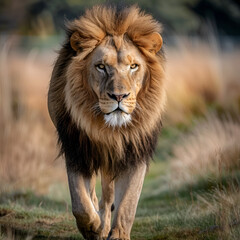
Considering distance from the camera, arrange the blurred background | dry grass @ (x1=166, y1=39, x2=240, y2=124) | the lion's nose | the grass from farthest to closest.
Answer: dry grass @ (x1=166, y1=39, x2=240, y2=124), the blurred background, the grass, the lion's nose

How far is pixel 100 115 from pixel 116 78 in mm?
382

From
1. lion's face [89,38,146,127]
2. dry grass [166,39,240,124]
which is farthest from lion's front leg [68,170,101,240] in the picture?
dry grass [166,39,240,124]

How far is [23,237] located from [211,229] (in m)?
1.63

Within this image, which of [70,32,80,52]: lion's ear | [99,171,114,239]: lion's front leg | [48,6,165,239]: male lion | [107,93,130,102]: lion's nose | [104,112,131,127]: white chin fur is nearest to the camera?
[107,93,130,102]: lion's nose

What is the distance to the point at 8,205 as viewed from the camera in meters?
7.72

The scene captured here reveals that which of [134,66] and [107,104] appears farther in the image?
[134,66]

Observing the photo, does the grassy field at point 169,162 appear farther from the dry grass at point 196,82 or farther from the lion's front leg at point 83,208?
the lion's front leg at point 83,208

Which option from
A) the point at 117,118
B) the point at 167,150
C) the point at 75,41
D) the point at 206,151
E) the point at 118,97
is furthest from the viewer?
the point at 167,150

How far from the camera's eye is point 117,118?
18.0 ft

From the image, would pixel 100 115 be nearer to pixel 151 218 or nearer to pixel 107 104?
pixel 107 104

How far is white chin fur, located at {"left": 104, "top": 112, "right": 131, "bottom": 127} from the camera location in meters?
5.47

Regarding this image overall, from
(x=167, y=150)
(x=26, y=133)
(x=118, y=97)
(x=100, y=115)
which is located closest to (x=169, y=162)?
(x=167, y=150)

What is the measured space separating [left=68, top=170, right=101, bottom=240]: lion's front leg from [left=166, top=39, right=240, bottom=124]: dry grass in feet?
29.7

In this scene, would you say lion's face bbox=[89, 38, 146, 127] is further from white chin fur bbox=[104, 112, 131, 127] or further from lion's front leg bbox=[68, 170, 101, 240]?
lion's front leg bbox=[68, 170, 101, 240]
